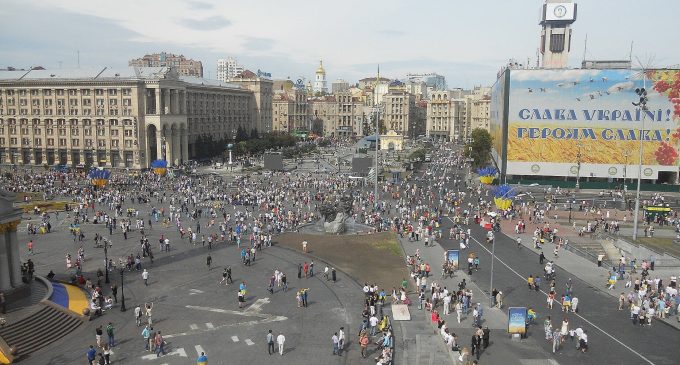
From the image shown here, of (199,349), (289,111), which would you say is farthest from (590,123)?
(289,111)

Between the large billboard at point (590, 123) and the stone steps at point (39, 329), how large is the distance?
6625 centimetres

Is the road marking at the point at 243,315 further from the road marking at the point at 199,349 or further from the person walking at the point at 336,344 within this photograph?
the person walking at the point at 336,344

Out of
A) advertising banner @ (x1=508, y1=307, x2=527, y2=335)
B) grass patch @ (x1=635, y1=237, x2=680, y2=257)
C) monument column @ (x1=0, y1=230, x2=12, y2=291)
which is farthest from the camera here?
grass patch @ (x1=635, y1=237, x2=680, y2=257)

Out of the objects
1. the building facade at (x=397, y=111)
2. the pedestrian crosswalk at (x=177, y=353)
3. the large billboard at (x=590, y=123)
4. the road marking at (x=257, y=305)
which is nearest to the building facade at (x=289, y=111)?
the building facade at (x=397, y=111)

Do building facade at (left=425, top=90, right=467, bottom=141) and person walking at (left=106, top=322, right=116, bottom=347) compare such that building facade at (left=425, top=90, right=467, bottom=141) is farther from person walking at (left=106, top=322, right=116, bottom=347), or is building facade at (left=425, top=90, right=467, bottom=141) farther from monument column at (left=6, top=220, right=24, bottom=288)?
person walking at (left=106, top=322, right=116, bottom=347)

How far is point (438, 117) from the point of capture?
189 metres

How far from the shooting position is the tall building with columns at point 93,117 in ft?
310

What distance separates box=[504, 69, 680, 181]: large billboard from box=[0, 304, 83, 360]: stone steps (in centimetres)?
6625

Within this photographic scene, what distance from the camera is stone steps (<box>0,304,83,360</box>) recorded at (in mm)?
22516

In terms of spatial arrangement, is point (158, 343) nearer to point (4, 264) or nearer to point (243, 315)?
point (243, 315)

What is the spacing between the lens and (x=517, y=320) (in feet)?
77.8

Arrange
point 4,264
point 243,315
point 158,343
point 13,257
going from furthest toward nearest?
point 243,315
point 13,257
point 4,264
point 158,343

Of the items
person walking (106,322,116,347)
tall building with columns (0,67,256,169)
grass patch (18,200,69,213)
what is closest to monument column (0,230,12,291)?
person walking (106,322,116,347)

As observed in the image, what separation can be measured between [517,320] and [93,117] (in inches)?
3535
